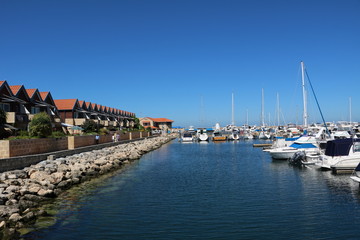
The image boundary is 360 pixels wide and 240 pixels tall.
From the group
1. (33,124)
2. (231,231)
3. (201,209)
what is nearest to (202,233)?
(231,231)

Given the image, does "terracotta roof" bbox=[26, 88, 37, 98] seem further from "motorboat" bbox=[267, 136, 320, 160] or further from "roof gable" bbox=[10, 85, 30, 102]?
"motorboat" bbox=[267, 136, 320, 160]

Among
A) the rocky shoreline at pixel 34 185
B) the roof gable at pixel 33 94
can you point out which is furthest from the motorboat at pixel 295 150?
the roof gable at pixel 33 94

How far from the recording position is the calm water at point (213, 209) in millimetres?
12289

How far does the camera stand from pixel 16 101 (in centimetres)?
4016

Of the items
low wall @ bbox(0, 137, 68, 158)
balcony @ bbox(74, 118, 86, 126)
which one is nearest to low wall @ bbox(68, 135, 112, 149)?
low wall @ bbox(0, 137, 68, 158)

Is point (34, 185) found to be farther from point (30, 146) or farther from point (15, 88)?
point (15, 88)

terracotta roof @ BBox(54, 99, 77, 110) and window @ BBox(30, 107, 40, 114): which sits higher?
terracotta roof @ BBox(54, 99, 77, 110)

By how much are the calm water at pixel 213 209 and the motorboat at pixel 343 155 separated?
136cm

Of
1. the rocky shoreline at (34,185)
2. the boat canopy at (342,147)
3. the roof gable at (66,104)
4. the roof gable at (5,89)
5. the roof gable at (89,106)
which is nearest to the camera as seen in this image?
the rocky shoreline at (34,185)

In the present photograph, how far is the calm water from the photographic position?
1229cm

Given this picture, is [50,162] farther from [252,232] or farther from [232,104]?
[232,104]

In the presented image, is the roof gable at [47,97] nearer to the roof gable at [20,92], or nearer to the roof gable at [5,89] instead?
the roof gable at [20,92]

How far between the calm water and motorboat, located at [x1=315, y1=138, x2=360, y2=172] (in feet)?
4.47

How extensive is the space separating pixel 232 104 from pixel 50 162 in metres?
70.2
